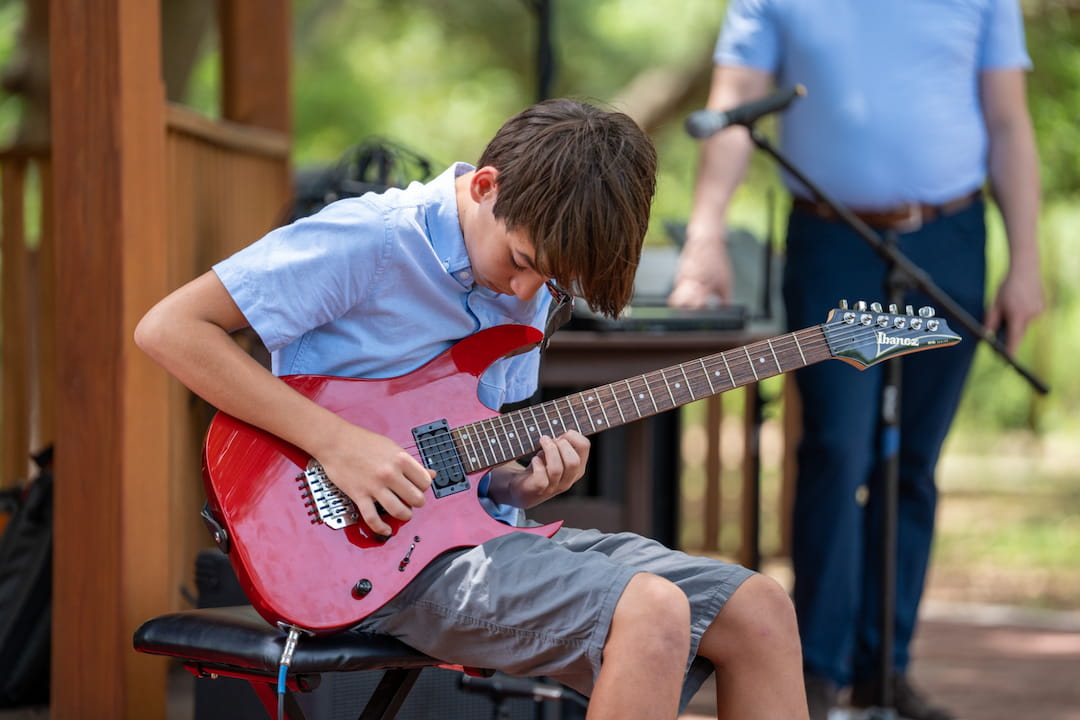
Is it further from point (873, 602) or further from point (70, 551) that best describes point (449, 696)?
point (873, 602)

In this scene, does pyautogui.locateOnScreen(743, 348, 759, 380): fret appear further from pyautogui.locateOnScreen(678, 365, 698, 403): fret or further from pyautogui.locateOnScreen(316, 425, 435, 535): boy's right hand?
pyautogui.locateOnScreen(316, 425, 435, 535): boy's right hand

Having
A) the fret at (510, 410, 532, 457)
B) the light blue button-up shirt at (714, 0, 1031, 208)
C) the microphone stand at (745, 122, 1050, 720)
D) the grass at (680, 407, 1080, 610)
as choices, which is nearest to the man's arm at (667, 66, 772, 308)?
the light blue button-up shirt at (714, 0, 1031, 208)

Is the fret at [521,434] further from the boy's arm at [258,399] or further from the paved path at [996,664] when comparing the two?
the paved path at [996,664]

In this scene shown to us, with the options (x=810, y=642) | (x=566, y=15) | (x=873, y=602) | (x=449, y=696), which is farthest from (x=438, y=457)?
(x=566, y=15)

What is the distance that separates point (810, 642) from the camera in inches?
115

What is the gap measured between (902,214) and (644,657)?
1.66 metres

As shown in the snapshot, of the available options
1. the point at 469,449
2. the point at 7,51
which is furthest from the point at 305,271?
the point at 7,51

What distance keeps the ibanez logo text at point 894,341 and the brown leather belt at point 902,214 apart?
940 mm

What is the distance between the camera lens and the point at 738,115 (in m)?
2.60

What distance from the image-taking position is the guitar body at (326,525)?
1.79m

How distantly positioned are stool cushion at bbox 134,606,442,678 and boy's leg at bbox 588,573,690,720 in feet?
0.95

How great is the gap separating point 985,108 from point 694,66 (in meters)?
6.40

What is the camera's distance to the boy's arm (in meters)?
1.82

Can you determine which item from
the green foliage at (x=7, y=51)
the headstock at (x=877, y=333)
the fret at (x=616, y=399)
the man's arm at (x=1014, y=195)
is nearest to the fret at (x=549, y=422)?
the fret at (x=616, y=399)
